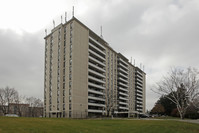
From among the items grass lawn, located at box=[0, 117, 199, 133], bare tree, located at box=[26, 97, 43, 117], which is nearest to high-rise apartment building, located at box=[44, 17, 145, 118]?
bare tree, located at box=[26, 97, 43, 117]

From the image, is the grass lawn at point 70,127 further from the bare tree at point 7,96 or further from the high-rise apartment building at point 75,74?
the bare tree at point 7,96

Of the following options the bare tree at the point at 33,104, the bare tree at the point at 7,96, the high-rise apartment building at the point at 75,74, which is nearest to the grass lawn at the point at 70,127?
the high-rise apartment building at the point at 75,74

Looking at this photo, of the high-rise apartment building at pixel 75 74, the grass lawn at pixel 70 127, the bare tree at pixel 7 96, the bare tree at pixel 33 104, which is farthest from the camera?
the bare tree at pixel 33 104

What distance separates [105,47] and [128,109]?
46021mm

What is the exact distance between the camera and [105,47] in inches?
3716

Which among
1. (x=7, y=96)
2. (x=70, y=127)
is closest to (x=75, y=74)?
(x=7, y=96)

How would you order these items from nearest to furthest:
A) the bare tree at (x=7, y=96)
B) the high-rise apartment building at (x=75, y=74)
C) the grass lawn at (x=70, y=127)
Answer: the grass lawn at (x=70, y=127) → the high-rise apartment building at (x=75, y=74) → the bare tree at (x=7, y=96)

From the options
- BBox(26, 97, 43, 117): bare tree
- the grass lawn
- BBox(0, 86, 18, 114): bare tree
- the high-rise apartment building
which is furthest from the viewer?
BBox(26, 97, 43, 117): bare tree

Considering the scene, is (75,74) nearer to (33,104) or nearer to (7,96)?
(7,96)

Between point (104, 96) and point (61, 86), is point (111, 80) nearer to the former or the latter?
point (104, 96)

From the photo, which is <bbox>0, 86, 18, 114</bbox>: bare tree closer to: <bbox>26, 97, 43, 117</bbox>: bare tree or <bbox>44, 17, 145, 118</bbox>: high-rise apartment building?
<bbox>44, 17, 145, 118</bbox>: high-rise apartment building

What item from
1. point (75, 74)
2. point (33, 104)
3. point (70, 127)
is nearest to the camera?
point (70, 127)

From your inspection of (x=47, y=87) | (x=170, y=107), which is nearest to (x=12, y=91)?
(x=47, y=87)

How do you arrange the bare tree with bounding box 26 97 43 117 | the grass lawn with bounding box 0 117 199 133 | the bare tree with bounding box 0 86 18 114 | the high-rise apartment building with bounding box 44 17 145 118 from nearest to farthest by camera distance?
the grass lawn with bounding box 0 117 199 133 < the high-rise apartment building with bounding box 44 17 145 118 < the bare tree with bounding box 0 86 18 114 < the bare tree with bounding box 26 97 43 117
